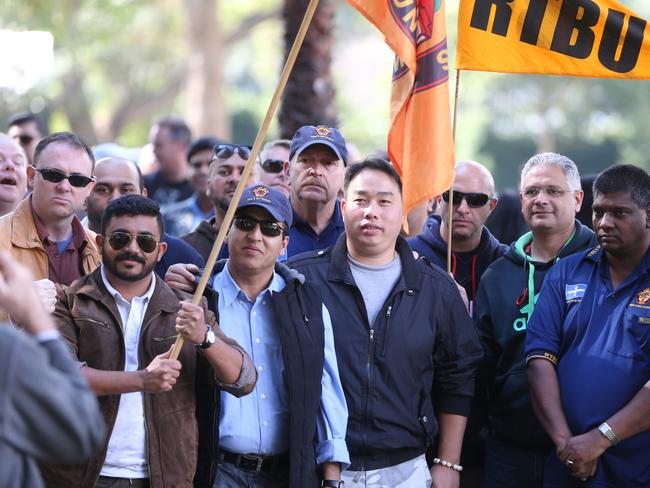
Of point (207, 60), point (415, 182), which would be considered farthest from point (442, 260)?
A: point (207, 60)

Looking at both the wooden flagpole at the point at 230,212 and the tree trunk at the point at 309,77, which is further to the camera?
the tree trunk at the point at 309,77

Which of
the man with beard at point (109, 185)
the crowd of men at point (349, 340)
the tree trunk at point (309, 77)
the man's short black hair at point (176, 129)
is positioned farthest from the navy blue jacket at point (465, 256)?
the tree trunk at point (309, 77)

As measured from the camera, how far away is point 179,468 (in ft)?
17.1

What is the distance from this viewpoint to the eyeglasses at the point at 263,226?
227 inches

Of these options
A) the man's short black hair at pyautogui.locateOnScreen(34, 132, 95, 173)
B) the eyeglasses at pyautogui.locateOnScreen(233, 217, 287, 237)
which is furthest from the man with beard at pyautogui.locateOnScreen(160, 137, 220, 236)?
the eyeglasses at pyautogui.locateOnScreen(233, 217, 287, 237)

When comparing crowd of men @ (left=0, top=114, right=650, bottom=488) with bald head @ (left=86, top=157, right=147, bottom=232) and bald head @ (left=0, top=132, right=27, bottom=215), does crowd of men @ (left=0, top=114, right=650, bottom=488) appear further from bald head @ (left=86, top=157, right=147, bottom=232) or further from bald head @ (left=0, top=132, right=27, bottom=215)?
bald head @ (left=86, top=157, right=147, bottom=232)

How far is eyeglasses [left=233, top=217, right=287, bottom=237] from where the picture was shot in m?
5.78

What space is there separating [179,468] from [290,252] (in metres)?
2.02

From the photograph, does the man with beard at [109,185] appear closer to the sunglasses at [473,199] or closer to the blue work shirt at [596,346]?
the sunglasses at [473,199]

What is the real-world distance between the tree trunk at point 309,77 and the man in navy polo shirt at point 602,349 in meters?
6.25

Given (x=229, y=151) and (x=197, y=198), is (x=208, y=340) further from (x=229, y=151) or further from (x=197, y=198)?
(x=197, y=198)

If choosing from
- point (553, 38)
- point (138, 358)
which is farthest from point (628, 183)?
point (138, 358)

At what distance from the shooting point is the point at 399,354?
5883mm

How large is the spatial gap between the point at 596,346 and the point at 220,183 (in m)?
2.91
